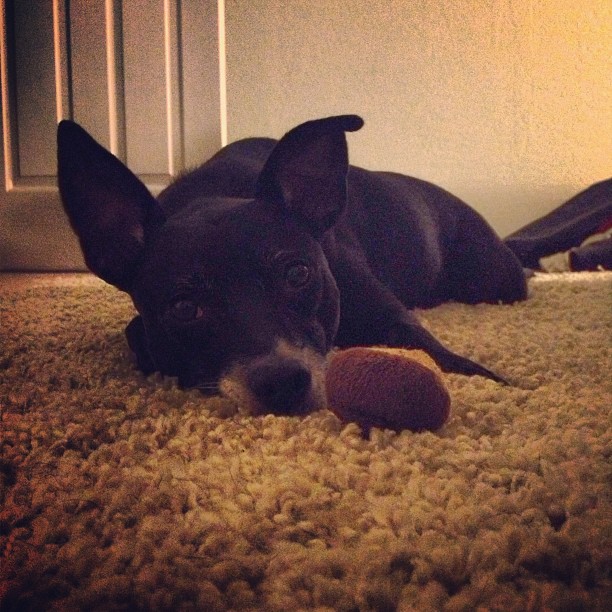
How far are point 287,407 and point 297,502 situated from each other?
363 mm

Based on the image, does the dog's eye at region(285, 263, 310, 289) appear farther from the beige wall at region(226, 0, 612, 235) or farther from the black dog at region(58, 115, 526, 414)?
the beige wall at region(226, 0, 612, 235)

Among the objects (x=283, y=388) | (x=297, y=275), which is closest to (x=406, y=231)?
(x=297, y=275)

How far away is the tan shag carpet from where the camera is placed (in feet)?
1.89

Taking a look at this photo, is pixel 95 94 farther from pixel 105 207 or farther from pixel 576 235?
pixel 576 235

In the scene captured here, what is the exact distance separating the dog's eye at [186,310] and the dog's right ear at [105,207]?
0.19 metres

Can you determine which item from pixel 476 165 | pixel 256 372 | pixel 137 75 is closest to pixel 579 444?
pixel 256 372

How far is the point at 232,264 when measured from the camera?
3.99ft

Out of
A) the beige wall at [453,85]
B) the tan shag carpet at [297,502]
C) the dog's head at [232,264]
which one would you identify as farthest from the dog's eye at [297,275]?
the beige wall at [453,85]

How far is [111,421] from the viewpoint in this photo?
3.35 ft

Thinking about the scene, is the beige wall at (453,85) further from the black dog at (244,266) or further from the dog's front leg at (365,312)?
the dog's front leg at (365,312)

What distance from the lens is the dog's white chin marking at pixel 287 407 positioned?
110 centimetres

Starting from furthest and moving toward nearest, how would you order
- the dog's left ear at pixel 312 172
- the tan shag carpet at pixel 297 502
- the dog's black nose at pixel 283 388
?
the dog's left ear at pixel 312 172
the dog's black nose at pixel 283 388
the tan shag carpet at pixel 297 502

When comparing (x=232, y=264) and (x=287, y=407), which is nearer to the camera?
(x=287, y=407)

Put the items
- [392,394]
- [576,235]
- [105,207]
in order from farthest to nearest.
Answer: [576,235] < [105,207] < [392,394]
